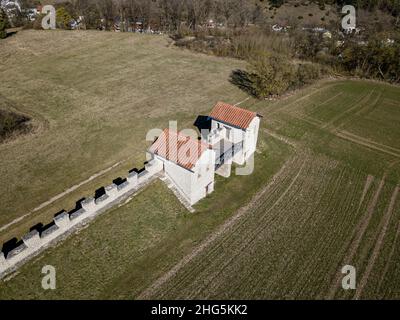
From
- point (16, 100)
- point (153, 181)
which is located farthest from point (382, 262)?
point (16, 100)

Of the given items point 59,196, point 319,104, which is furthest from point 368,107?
point 59,196

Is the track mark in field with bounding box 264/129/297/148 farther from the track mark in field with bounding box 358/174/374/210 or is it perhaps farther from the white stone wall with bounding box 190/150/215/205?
the white stone wall with bounding box 190/150/215/205

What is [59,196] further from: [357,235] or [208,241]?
[357,235]

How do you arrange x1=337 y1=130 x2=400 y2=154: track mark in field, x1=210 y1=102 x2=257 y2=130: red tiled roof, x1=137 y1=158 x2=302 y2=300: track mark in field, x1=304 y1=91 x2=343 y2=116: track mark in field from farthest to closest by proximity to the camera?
x1=304 y1=91 x2=343 y2=116: track mark in field
x1=337 y1=130 x2=400 y2=154: track mark in field
x1=210 y1=102 x2=257 y2=130: red tiled roof
x1=137 y1=158 x2=302 y2=300: track mark in field

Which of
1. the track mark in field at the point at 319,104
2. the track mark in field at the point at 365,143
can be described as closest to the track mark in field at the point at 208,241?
the track mark in field at the point at 365,143

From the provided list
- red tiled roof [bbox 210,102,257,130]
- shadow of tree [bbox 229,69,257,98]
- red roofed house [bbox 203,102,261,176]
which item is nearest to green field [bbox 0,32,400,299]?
shadow of tree [bbox 229,69,257,98]
